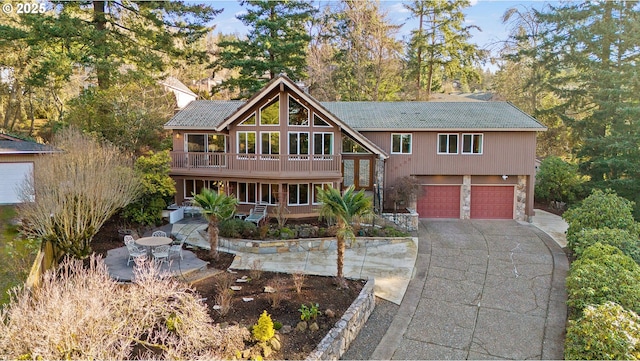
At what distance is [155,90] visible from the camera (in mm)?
25500

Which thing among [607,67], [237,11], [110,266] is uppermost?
[237,11]

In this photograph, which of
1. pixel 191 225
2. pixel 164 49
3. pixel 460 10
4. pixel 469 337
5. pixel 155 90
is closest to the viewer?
pixel 469 337

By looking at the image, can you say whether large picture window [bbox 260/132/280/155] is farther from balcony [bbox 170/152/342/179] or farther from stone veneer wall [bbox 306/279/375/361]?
stone veneer wall [bbox 306/279/375/361]

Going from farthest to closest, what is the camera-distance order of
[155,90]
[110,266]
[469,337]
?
[155,90] → [110,266] → [469,337]

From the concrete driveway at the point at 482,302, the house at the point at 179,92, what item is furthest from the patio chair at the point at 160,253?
the house at the point at 179,92

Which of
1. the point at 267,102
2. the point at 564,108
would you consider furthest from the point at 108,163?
the point at 564,108

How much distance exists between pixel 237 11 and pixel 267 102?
13.5 metres

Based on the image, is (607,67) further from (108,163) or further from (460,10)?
(108,163)

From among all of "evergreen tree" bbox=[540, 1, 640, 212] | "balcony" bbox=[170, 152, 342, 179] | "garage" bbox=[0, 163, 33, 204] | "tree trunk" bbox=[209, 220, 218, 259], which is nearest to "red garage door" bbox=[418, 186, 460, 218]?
"balcony" bbox=[170, 152, 342, 179]

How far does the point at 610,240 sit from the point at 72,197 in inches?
726

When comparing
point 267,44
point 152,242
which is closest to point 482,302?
point 152,242

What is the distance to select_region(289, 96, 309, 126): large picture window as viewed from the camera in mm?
19156

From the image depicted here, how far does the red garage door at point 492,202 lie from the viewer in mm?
22172

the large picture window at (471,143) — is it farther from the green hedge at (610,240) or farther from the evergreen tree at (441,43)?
the evergreen tree at (441,43)
